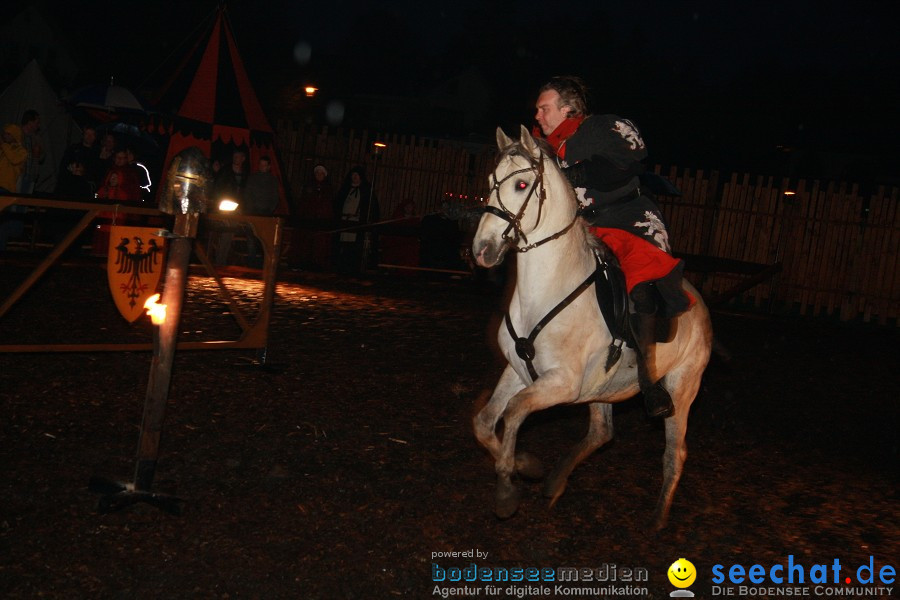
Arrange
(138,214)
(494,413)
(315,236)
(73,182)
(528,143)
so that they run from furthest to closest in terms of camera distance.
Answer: (315,236) < (73,182) < (138,214) < (494,413) < (528,143)

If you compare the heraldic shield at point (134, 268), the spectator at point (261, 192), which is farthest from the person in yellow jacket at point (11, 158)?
the heraldic shield at point (134, 268)

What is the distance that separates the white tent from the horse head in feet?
62.3

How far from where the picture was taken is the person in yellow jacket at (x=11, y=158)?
14789 millimetres

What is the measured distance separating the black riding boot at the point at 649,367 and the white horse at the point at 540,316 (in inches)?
4.7

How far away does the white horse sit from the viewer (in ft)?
16.9

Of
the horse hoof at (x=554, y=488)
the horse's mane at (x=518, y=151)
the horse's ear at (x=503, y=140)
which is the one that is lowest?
the horse hoof at (x=554, y=488)

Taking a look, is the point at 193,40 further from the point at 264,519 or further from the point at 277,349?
the point at 264,519

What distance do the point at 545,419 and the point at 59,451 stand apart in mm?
4212

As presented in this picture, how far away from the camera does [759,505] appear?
6.48 meters

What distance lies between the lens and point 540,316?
216 inches

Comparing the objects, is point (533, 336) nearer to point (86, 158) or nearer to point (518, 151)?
point (518, 151)

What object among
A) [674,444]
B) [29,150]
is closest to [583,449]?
[674,444]

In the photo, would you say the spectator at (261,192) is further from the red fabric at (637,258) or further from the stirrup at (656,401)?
the stirrup at (656,401)

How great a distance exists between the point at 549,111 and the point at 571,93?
0.61ft
